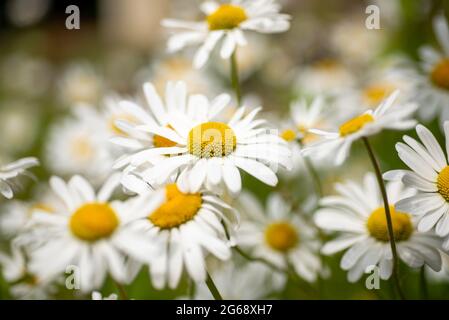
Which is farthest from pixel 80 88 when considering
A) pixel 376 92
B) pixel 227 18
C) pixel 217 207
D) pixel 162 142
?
pixel 217 207

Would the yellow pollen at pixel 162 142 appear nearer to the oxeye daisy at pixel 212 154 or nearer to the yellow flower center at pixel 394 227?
the oxeye daisy at pixel 212 154

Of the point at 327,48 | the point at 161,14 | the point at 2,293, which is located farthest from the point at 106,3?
the point at 2,293

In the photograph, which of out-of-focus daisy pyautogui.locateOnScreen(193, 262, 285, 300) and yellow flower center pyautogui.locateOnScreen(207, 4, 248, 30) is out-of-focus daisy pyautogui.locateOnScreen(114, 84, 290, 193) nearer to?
yellow flower center pyautogui.locateOnScreen(207, 4, 248, 30)

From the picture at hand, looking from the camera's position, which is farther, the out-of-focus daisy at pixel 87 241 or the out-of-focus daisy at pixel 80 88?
the out-of-focus daisy at pixel 80 88

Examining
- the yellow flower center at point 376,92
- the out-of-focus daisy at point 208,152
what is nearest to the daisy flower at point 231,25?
the out-of-focus daisy at point 208,152

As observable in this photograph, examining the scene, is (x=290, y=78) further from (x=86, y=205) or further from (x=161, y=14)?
(x=161, y=14)

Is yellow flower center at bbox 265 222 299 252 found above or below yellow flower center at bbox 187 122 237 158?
below

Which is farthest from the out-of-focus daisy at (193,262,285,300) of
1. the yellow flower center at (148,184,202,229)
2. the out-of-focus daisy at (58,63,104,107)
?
the out-of-focus daisy at (58,63,104,107)

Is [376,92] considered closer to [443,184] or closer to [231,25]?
[231,25]
